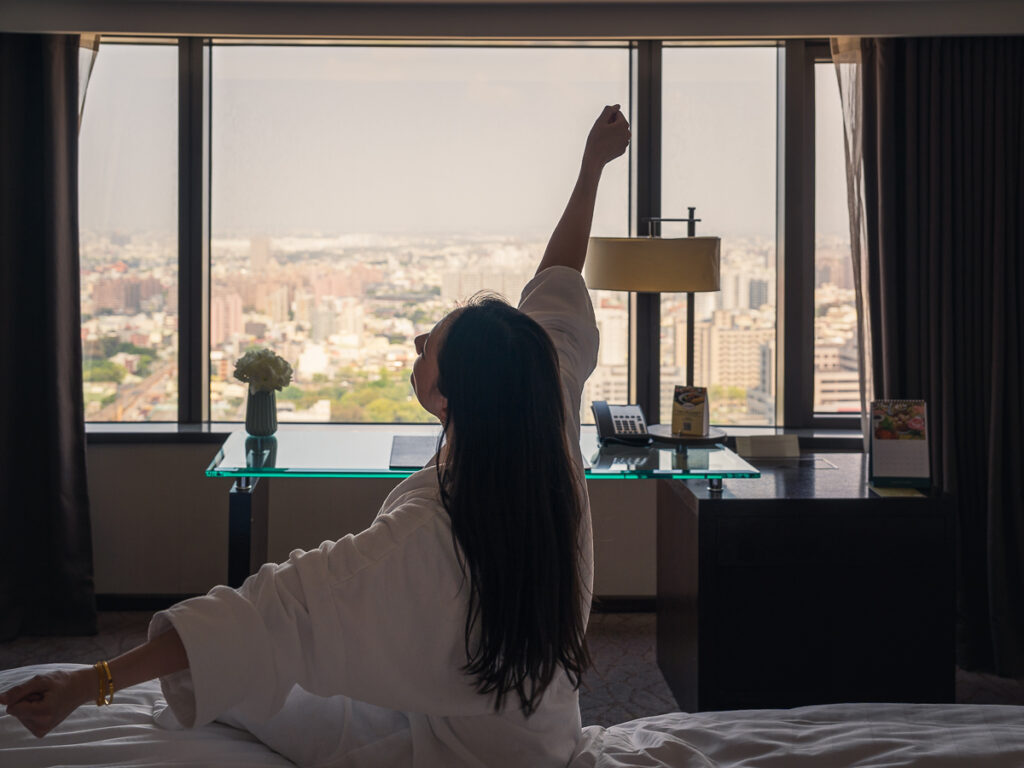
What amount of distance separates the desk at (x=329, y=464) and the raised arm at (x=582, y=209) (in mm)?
913

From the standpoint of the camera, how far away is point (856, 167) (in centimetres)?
366

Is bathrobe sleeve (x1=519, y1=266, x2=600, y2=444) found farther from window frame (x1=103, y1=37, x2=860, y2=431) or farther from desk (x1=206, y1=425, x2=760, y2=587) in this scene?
window frame (x1=103, y1=37, x2=860, y2=431)

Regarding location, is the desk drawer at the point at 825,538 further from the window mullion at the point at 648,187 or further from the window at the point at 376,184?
the window at the point at 376,184

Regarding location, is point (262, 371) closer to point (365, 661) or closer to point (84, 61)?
point (84, 61)

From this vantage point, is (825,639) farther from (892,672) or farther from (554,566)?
(554,566)

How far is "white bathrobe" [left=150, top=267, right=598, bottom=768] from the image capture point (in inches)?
Result: 46.6

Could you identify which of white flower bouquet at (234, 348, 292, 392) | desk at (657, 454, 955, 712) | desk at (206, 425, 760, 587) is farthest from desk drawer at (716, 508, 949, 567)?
white flower bouquet at (234, 348, 292, 392)

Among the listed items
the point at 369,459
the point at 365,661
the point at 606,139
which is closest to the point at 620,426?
the point at 369,459

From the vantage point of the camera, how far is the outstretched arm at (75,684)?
1.10m

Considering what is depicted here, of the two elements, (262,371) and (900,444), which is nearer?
(900,444)

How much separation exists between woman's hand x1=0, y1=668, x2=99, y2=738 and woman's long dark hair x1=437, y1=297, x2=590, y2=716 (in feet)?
1.54

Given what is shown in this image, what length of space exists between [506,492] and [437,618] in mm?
186

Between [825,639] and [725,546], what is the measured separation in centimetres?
38

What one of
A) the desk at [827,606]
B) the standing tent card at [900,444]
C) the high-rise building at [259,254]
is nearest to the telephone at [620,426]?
the desk at [827,606]
